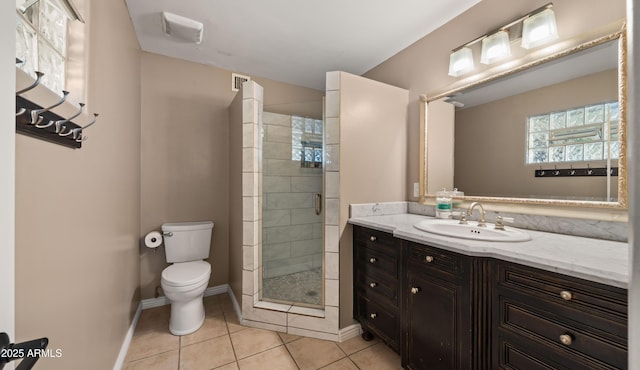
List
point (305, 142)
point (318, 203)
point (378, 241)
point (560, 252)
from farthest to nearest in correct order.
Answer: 1. point (305, 142)
2. point (318, 203)
3. point (378, 241)
4. point (560, 252)

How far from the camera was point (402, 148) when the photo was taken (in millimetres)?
2193

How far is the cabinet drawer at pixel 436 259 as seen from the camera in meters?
1.19

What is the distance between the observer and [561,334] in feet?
2.92

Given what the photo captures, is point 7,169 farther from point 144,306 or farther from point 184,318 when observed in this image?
point 144,306

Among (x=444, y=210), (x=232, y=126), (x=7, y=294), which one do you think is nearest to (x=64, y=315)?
(x=7, y=294)

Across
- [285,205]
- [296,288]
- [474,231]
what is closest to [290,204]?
[285,205]

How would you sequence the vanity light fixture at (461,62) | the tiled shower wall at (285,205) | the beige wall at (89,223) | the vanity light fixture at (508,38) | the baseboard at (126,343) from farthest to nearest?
the tiled shower wall at (285,205) → the vanity light fixture at (461,62) → the baseboard at (126,343) → the vanity light fixture at (508,38) → the beige wall at (89,223)

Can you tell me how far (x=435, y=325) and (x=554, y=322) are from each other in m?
0.52

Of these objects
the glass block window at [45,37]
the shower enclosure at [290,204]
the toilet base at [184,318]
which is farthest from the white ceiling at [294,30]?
the toilet base at [184,318]

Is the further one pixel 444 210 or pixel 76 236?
pixel 444 210

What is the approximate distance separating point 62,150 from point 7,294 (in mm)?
684

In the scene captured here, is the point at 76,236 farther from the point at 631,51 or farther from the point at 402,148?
the point at 402,148

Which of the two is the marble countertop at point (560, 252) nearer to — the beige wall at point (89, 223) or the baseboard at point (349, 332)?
the baseboard at point (349, 332)

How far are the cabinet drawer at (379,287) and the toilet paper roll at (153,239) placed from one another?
6.02 ft
